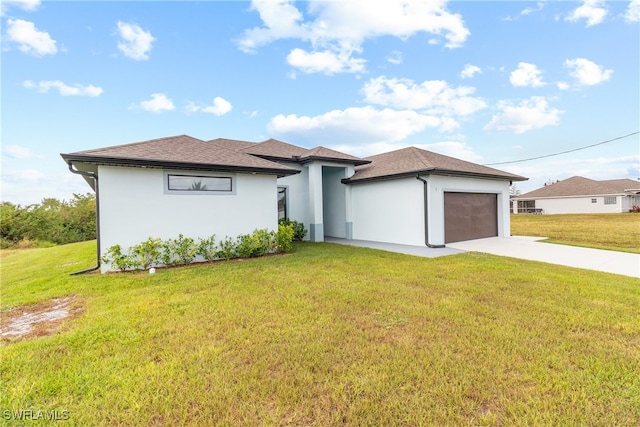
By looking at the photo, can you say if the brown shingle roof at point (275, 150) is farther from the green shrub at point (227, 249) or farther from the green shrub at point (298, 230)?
the green shrub at point (227, 249)

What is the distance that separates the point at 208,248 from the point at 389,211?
7752 millimetres

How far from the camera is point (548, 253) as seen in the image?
9.52 metres

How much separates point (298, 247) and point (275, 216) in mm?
1858

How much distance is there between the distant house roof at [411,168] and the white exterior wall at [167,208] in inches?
202

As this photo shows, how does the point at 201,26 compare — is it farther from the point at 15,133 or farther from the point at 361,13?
the point at 15,133

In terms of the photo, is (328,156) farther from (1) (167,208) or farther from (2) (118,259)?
(2) (118,259)

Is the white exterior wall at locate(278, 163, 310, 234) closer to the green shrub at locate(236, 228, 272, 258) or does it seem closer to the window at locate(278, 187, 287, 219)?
the window at locate(278, 187, 287, 219)

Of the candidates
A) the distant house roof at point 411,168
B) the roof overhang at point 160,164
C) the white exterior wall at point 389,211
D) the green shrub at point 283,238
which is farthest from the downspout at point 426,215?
the roof overhang at point 160,164

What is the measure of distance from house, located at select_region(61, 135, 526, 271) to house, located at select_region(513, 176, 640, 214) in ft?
104

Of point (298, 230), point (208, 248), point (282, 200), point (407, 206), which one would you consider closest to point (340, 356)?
point (208, 248)

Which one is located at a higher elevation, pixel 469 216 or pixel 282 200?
pixel 282 200

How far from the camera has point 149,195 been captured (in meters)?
8.07

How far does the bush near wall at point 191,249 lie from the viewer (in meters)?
7.69

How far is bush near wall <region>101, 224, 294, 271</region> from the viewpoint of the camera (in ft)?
25.2
